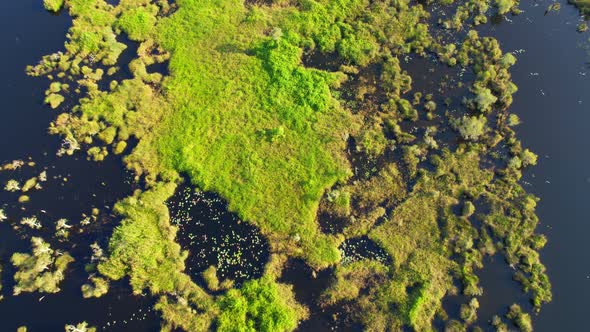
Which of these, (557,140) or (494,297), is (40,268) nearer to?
(494,297)

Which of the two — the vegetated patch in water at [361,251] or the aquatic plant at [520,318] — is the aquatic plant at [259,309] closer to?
the vegetated patch in water at [361,251]

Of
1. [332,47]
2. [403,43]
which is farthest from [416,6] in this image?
[332,47]

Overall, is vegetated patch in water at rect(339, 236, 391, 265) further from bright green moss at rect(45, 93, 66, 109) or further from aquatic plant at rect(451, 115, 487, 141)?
bright green moss at rect(45, 93, 66, 109)

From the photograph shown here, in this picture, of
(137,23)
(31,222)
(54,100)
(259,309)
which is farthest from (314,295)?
(137,23)

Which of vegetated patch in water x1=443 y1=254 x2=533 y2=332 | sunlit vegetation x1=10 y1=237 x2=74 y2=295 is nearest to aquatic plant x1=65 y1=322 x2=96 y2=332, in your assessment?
sunlit vegetation x1=10 y1=237 x2=74 y2=295

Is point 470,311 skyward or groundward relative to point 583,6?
groundward

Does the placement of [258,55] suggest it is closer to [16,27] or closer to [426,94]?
[426,94]

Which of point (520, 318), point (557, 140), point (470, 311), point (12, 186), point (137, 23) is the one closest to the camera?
point (520, 318)
